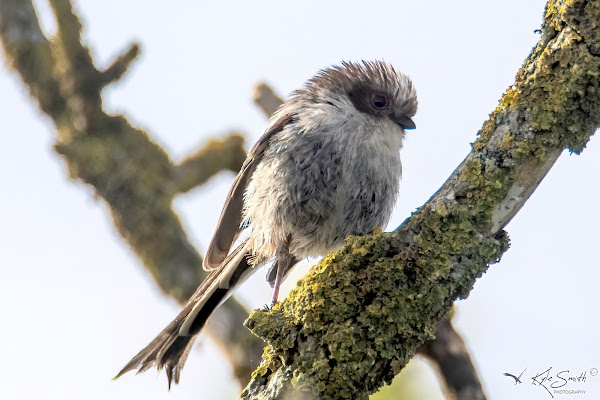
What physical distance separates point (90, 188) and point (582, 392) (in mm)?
4131

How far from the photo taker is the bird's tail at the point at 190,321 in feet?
15.4

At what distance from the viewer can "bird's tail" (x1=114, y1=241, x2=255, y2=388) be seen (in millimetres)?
4707

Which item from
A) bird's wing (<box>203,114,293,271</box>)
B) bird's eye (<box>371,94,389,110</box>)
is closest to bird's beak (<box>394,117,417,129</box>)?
bird's eye (<box>371,94,389,110</box>)

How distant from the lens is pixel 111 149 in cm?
640

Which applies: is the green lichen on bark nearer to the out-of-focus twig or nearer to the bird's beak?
the bird's beak

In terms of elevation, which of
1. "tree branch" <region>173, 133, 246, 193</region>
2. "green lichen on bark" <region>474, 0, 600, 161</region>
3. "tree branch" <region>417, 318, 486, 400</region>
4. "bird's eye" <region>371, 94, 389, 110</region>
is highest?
"tree branch" <region>173, 133, 246, 193</region>

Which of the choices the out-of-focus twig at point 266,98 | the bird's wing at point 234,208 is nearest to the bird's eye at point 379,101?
the bird's wing at point 234,208

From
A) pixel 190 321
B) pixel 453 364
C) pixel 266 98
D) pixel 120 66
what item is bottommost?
pixel 453 364

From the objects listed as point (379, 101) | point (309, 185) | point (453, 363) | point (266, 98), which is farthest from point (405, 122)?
point (453, 363)

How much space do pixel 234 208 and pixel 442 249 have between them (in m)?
2.62

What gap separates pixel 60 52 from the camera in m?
6.72

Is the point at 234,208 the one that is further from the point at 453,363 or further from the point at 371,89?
the point at 453,363

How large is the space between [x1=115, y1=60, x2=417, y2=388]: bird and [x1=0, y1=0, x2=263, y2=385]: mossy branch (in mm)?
500

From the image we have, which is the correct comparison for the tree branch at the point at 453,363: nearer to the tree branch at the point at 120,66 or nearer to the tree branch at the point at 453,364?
the tree branch at the point at 453,364
